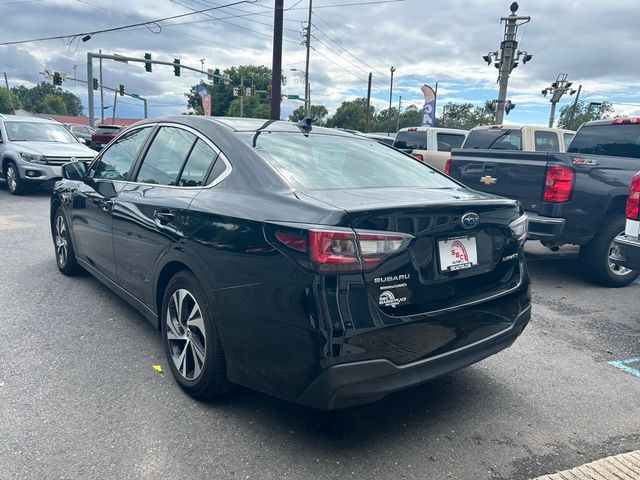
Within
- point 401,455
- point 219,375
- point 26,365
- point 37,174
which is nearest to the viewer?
point 401,455

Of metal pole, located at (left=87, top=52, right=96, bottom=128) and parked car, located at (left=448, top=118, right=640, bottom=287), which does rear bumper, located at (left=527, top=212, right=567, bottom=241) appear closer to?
parked car, located at (left=448, top=118, right=640, bottom=287)

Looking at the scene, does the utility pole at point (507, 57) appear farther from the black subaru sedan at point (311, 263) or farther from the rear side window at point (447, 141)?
the black subaru sedan at point (311, 263)

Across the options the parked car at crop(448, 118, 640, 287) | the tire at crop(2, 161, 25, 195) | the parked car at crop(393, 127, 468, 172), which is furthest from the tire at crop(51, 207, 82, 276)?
the parked car at crop(393, 127, 468, 172)

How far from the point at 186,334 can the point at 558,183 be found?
430 centimetres

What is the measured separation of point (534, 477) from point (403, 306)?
1.04 m

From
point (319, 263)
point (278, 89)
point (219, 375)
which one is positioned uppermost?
point (278, 89)

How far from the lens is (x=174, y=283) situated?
10.00 feet

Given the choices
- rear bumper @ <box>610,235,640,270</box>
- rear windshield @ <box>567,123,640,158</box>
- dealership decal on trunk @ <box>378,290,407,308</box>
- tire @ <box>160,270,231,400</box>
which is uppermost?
rear windshield @ <box>567,123,640,158</box>

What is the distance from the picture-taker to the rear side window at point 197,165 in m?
3.06

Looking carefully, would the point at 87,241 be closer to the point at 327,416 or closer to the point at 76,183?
the point at 76,183

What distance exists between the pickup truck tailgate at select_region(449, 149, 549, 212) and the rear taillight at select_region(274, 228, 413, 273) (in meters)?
3.98

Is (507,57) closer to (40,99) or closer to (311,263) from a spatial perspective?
(311,263)

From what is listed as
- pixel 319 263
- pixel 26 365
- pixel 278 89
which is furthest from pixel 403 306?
pixel 278 89

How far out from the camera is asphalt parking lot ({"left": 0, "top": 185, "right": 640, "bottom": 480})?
7.97 feet
